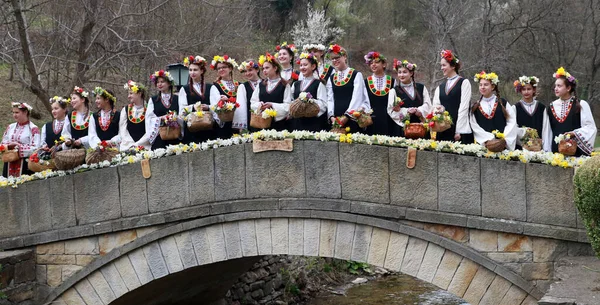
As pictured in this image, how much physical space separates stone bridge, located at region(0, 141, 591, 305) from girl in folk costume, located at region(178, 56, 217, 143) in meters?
0.67

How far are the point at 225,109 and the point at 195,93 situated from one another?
876mm

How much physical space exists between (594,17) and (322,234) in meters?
15.8

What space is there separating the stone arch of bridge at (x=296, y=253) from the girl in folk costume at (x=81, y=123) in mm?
1544

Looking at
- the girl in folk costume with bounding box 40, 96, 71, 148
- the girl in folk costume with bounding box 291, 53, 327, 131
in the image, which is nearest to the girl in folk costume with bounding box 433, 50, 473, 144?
the girl in folk costume with bounding box 291, 53, 327, 131

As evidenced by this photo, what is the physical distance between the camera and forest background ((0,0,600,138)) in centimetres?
1415

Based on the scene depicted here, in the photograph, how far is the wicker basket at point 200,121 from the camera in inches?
368

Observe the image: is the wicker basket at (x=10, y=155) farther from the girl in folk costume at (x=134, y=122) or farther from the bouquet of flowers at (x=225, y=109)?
the bouquet of flowers at (x=225, y=109)

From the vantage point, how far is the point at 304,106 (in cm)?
896

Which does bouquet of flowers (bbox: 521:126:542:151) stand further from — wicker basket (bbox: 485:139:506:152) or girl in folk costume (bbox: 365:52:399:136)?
girl in folk costume (bbox: 365:52:399:136)

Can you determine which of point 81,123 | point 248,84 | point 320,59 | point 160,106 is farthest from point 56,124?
point 320,59

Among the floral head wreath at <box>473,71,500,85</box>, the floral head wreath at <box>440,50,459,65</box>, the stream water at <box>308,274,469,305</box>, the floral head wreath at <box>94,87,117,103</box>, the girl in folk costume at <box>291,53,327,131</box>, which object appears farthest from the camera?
the stream water at <box>308,274,469,305</box>

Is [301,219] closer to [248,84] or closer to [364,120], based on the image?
[364,120]

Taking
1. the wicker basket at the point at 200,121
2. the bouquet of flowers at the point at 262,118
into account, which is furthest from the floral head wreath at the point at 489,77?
the wicker basket at the point at 200,121

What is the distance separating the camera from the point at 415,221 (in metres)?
8.42
